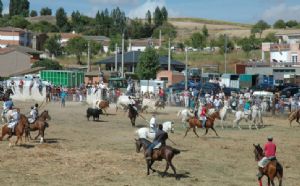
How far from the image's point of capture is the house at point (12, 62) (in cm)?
9031

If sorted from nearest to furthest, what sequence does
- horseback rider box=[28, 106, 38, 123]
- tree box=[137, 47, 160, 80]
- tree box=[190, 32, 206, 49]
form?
horseback rider box=[28, 106, 38, 123]
tree box=[137, 47, 160, 80]
tree box=[190, 32, 206, 49]

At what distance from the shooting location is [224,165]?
22.4 metres

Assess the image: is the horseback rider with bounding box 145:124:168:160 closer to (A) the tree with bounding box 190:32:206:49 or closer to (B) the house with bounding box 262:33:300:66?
(B) the house with bounding box 262:33:300:66

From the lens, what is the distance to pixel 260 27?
177m

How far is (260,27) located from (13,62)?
104464mm

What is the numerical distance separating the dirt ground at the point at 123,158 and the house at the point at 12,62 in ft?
188

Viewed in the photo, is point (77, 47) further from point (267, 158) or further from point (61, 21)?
point (267, 158)

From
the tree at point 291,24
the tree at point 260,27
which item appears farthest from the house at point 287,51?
the tree at point 291,24

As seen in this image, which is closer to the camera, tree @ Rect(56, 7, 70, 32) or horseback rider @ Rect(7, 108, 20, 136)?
horseback rider @ Rect(7, 108, 20, 136)

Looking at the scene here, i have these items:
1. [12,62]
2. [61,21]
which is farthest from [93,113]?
[61,21]

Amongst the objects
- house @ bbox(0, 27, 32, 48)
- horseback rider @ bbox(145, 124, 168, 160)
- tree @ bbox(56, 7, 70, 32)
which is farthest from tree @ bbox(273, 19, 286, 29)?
horseback rider @ bbox(145, 124, 168, 160)

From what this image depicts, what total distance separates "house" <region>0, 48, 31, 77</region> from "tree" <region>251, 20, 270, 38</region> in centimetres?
9279

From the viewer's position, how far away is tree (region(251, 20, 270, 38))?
169 metres

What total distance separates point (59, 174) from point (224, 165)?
22.4 ft
